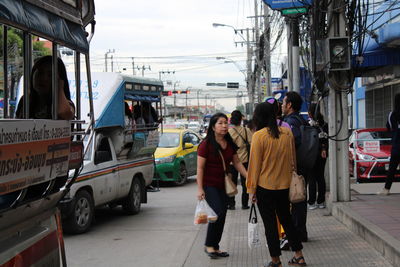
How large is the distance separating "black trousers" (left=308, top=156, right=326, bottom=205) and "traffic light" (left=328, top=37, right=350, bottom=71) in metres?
1.84

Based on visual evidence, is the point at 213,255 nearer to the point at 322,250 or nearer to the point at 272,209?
the point at 272,209

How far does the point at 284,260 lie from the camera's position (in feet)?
20.5

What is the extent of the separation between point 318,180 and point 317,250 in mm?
2915

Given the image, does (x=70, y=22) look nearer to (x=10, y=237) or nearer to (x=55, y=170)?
(x=55, y=170)

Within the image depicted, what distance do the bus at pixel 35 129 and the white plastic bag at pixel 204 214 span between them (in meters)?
2.12

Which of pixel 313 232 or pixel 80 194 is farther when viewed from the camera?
pixel 80 194

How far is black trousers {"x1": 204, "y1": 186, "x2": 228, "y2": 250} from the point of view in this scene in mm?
6254

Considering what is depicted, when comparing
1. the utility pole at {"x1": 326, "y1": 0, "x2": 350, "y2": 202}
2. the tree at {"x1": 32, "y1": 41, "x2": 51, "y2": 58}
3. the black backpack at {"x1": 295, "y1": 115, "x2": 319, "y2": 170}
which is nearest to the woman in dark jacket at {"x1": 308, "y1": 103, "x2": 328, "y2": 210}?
the utility pole at {"x1": 326, "y1": 0, "x2": 350, "y2": 202}

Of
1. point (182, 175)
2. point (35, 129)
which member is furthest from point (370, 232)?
point (182, 175)

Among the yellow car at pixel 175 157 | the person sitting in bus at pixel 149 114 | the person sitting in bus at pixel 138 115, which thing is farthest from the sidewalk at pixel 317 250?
the yellow car at pixel 175 157

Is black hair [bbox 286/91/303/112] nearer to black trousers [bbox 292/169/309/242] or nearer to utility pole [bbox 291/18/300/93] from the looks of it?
black trousers [bbox 292/169/309/242]

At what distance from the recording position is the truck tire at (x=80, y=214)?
8352 mm

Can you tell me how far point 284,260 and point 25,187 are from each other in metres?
4.00

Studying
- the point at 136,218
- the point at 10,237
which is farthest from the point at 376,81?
the point at 10,237
